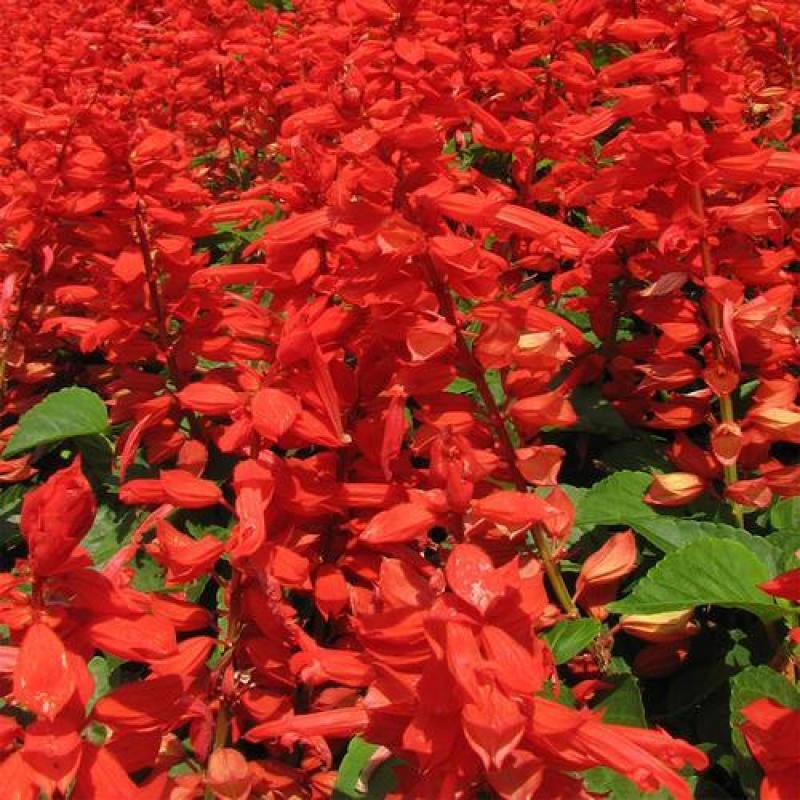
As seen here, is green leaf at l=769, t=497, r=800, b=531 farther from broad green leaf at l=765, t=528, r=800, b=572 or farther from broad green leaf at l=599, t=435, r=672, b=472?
broad green leaf at l=599, t=435, r=672, b=472

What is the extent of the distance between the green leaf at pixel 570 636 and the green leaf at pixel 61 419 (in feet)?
4.03

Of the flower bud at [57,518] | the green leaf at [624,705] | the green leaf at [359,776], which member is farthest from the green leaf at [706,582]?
the flower bud at [57,518]

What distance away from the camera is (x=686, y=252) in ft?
6.01

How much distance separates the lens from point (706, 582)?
59.2 inches

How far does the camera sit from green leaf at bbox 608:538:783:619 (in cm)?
148

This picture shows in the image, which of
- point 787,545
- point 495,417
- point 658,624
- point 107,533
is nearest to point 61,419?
point 107,533

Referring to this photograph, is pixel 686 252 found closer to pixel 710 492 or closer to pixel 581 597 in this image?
pixel 710 492

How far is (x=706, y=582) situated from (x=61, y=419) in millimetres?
1494

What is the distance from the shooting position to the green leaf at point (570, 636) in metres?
1.46

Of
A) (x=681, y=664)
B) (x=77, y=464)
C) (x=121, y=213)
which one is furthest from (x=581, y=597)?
(x=121, y=213)

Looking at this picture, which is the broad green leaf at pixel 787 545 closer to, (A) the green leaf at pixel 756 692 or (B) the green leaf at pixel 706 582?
(B) the green leaf at pixel 706 582

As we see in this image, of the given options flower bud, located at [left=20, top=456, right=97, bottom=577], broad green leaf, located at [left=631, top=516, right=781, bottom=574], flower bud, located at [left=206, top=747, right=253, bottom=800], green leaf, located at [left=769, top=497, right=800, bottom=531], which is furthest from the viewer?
green leaf, located at [left=769, top=497, right=800, bottom=531]

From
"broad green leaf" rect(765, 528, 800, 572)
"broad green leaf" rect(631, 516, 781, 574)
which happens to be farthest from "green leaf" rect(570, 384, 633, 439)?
"broad green leaf" rect(765, 528, 800, 572)

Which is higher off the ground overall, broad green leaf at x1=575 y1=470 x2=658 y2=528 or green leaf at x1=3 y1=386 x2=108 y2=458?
broad green leaf at x1=575 y1=470 x2=658 y2=528
